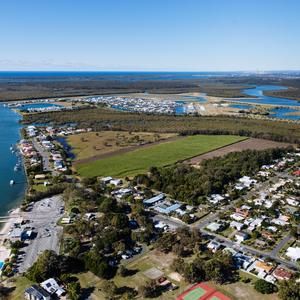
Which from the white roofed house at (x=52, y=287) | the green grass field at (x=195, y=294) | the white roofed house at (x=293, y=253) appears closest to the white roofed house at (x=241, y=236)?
the white roofed house at (x=293, y=253)

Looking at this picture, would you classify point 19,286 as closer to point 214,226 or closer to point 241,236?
point 214,226

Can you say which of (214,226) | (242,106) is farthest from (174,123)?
(214,226)

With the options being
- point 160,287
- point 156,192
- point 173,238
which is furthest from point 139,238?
point 156,192

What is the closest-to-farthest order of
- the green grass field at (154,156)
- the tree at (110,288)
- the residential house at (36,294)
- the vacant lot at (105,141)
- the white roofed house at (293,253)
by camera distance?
the residential house at (36,294), the tree at (110,288), the white roofed house at (293,253), the green grass field at (154,156), the vacant lot at (105,141)

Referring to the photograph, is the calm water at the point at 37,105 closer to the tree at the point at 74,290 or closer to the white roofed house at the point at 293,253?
the tree at the point at 74,290

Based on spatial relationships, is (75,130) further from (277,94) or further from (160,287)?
(277,94)

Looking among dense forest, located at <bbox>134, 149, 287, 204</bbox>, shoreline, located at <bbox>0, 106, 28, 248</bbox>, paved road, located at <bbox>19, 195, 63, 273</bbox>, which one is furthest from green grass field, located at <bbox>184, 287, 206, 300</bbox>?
shoreline, located at <bbox>0, 106, 28, 248</bbox>
